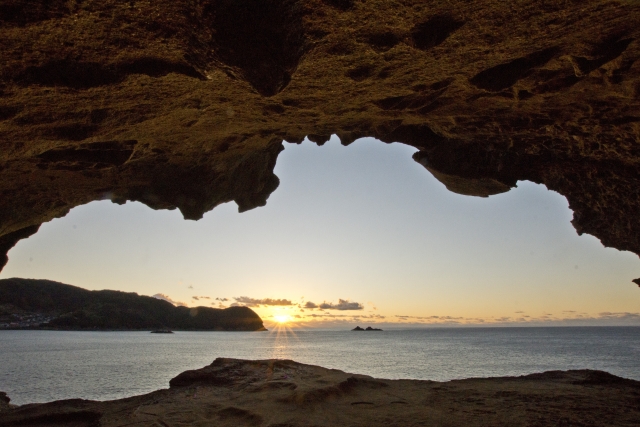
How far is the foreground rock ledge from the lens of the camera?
594cm

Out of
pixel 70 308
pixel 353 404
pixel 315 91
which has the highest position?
pixel 315 91

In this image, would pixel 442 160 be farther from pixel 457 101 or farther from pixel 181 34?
pixel 181 34

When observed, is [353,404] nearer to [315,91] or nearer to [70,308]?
[315,91]

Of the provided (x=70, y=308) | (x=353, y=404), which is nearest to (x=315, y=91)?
(x=353, y=404)

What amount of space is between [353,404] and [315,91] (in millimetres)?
5922

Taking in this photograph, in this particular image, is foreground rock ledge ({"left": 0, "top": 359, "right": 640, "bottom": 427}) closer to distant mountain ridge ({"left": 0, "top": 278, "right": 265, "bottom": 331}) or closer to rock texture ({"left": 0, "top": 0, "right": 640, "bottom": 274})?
rock texture ({"left": 0, "top": 0, "right": 640, "bottom": 274})

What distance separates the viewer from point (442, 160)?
11586 millimetres

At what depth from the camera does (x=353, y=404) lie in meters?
6.88

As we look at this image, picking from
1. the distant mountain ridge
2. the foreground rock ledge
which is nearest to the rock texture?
the foreground rock ledge

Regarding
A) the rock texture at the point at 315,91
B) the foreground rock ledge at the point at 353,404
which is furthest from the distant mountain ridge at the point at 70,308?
the foreground rock ledge at the point at 353,404

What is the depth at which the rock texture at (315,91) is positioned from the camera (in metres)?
4.23

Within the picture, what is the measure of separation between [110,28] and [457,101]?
6135 millimetres

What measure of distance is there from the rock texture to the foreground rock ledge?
4.77 metres

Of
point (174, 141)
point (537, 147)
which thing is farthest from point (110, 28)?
point (537, 147)
